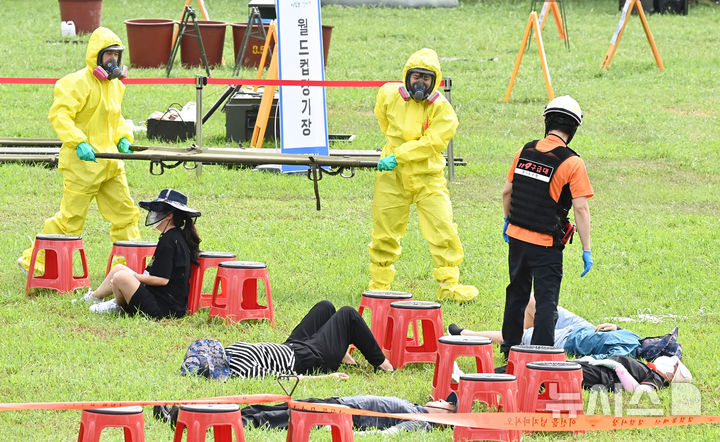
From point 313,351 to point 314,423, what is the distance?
1815 millimetres

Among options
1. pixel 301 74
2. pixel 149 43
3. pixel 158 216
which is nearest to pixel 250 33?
pixel 149 43

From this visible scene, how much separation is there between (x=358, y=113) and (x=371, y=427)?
1245 cm

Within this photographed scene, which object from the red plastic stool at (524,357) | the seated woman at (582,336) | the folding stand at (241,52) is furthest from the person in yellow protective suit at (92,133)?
the folding stand at (241,52)

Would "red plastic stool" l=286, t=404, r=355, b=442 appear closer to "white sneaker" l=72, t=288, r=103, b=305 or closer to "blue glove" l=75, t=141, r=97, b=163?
"white sneaker" l=72, t=288, r=103, b=305

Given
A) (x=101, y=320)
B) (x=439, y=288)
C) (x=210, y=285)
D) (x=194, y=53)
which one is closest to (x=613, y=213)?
(x=439, y=288)

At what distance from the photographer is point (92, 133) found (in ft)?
31.4

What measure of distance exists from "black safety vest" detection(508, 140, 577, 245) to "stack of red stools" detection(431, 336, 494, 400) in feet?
3.00

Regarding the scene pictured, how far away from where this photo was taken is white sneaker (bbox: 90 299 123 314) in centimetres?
856

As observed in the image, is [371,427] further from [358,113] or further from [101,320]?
[358,113]

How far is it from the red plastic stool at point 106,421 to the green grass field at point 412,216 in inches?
33.6

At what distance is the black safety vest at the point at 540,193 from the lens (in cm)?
722

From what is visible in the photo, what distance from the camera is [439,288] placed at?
9492mm

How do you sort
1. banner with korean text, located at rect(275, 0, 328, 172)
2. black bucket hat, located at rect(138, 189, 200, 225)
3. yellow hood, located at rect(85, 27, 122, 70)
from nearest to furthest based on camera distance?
1. black bucket hat, located at rect(138, 189, 200, 225)
2. yellow hood, located at rect(85, 27, 122, 70)
3. banner with korean text, located at rect(275, 0, 328, 172)

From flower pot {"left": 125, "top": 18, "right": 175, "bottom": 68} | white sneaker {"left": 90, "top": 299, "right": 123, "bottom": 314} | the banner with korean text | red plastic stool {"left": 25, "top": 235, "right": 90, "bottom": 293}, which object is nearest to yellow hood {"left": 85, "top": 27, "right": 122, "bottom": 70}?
red plastic stool {"left": 25, "top": 235, "right": 90, "bottom": 293}
